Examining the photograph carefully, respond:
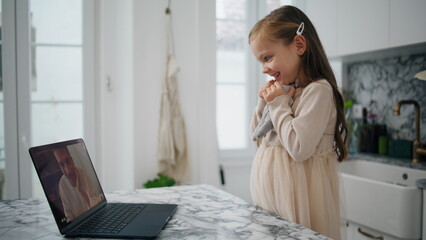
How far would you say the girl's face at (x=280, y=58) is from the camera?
42.0 inches

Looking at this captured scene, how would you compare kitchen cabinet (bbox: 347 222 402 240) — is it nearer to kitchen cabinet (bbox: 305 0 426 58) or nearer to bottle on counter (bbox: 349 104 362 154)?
bottle on counter (bbox: 349 104 362 154)

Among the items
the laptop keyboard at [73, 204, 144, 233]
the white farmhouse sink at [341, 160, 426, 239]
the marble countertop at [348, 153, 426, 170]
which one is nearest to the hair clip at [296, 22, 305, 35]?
the laptop keyboard at [73, 204, 144, 233]

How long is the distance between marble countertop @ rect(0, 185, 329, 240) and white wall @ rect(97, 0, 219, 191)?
53.2 inches

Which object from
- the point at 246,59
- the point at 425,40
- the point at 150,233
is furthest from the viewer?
the point at 246,59

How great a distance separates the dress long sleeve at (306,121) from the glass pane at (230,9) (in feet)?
6.43

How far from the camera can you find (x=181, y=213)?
90cm

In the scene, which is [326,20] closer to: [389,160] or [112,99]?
[389,160]

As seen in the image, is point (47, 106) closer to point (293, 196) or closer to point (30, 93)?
point (30, 93)

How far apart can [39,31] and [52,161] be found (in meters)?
1.92

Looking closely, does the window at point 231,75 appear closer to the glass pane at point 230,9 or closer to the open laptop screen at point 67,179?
the glass pane at point 230,9

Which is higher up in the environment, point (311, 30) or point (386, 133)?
point (311, 30)

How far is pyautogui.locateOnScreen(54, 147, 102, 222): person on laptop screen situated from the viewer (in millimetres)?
790

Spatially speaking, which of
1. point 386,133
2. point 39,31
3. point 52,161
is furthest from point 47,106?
point 386,133

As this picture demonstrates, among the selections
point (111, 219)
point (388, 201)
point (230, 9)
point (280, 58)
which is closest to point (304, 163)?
point (280, 58)
